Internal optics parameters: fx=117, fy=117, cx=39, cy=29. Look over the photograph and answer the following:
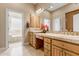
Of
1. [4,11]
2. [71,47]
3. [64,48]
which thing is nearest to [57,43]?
[64,48]

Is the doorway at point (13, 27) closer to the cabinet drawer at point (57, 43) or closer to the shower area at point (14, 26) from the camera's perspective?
the shower area at point (14, 26)

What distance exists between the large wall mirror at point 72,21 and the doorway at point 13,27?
102cm

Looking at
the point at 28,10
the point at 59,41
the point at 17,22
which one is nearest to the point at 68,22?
the point at 59,41

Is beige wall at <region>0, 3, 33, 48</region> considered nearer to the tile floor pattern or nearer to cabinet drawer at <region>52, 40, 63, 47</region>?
the tile floor pattern

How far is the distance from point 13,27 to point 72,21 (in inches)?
49.5

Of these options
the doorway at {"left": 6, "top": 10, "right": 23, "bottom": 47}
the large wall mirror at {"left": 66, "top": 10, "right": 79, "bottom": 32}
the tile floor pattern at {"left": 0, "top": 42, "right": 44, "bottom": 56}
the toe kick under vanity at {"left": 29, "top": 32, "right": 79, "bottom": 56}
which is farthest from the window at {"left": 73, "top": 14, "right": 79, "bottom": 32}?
the doorway at {"left": 6, "top": 10, "right": 23, "bottom": 47}

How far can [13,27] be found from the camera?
2562mm

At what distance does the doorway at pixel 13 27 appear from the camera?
98.5 inches

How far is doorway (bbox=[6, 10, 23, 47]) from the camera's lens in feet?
8.21

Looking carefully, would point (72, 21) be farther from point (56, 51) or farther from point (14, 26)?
point (14, 26)

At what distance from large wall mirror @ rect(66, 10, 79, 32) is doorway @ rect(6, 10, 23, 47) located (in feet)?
3.36

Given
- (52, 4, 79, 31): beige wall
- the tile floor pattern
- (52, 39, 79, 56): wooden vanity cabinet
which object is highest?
(52, 4, 79, 31): beige wall

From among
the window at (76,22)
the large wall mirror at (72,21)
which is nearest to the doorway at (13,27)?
the large wall mirror at (72,21)

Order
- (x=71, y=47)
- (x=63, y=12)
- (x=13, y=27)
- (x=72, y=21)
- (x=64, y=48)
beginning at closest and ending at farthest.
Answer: (x=71, y=47), (x=64, y=48), (x=72, y=21), (x=63, y=12), (x=13, y=27)
